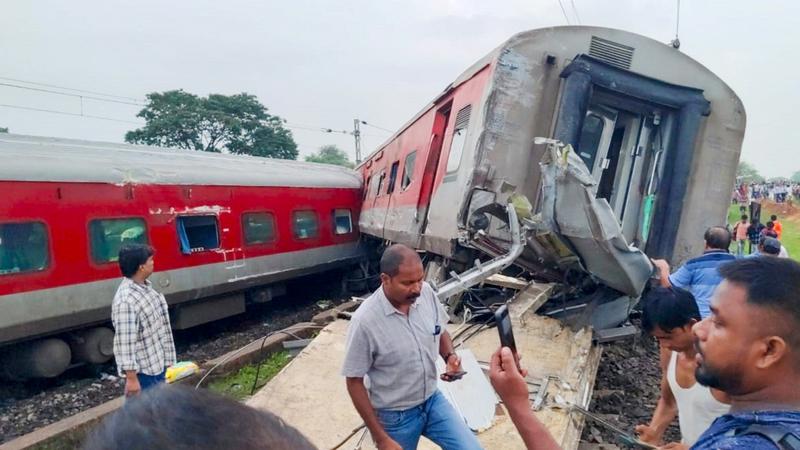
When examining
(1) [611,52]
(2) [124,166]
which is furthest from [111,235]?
(1) [611,52]

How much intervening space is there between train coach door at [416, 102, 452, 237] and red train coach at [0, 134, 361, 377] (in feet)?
12.9

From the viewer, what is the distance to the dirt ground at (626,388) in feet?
13.3

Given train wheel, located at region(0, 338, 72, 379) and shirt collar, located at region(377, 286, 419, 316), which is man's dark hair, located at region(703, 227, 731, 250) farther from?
train wheel, located at region(0, 338, 72, 379)

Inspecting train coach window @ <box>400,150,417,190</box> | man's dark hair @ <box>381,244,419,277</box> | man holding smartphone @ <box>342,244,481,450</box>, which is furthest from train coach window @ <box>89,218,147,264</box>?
man's dark hair @ <box>381,244,419,277</box>

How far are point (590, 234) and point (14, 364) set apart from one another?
7.01 metres

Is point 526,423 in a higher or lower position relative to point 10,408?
higher

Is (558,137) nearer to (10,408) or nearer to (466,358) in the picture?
(466,358)

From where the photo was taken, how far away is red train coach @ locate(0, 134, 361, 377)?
19.7ft

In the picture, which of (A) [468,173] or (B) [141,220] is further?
(B) [141,220]

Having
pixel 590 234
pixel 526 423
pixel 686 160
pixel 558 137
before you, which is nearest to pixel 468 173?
pixel 558 137

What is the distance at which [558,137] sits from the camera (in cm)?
482

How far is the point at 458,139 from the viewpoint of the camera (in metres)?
5.59

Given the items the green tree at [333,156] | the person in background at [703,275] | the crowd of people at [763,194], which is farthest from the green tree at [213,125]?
the person in background at [703,275]

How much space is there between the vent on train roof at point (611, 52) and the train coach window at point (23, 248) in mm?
6656
